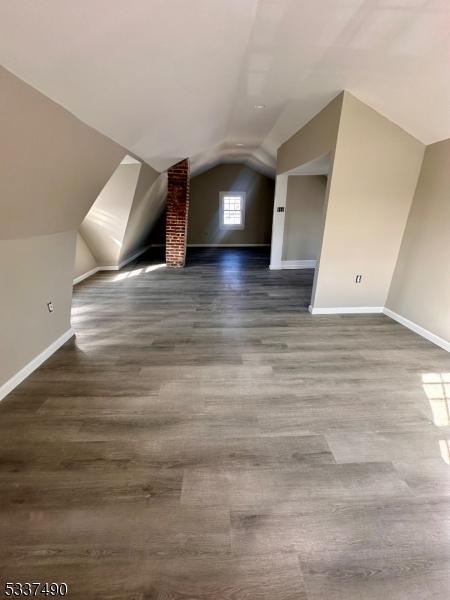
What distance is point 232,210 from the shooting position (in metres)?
9.02

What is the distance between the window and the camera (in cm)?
887

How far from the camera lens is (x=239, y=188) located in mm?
8805

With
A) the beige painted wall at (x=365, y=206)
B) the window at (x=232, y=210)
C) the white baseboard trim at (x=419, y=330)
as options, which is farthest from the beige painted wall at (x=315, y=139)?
the window at (x=232, y=210)

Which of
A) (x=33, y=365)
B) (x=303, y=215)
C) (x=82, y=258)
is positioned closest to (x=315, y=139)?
(x=303, y=215)

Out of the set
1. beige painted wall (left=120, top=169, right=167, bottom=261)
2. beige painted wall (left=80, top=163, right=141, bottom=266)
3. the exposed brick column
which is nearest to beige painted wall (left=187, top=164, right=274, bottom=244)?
beige painted wall (left=120, top=169, right=167, bottom=261)

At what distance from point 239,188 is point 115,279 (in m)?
5.39

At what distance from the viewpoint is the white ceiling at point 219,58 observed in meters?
1.22

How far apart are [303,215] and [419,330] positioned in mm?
3532

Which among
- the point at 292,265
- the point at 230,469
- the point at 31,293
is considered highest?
the point at 31,293

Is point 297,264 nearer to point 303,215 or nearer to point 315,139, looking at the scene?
point 303,215

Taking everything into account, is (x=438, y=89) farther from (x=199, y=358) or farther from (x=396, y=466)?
(x=199, y=358)

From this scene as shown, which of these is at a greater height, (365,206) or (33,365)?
(365,206)

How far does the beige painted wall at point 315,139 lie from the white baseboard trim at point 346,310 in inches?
75.2

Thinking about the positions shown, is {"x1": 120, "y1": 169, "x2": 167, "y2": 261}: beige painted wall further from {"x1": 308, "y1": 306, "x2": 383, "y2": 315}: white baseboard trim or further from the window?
{"x1": 308, "y1": 306, "x2": 383, "y2": 315}: white baseboard trim
